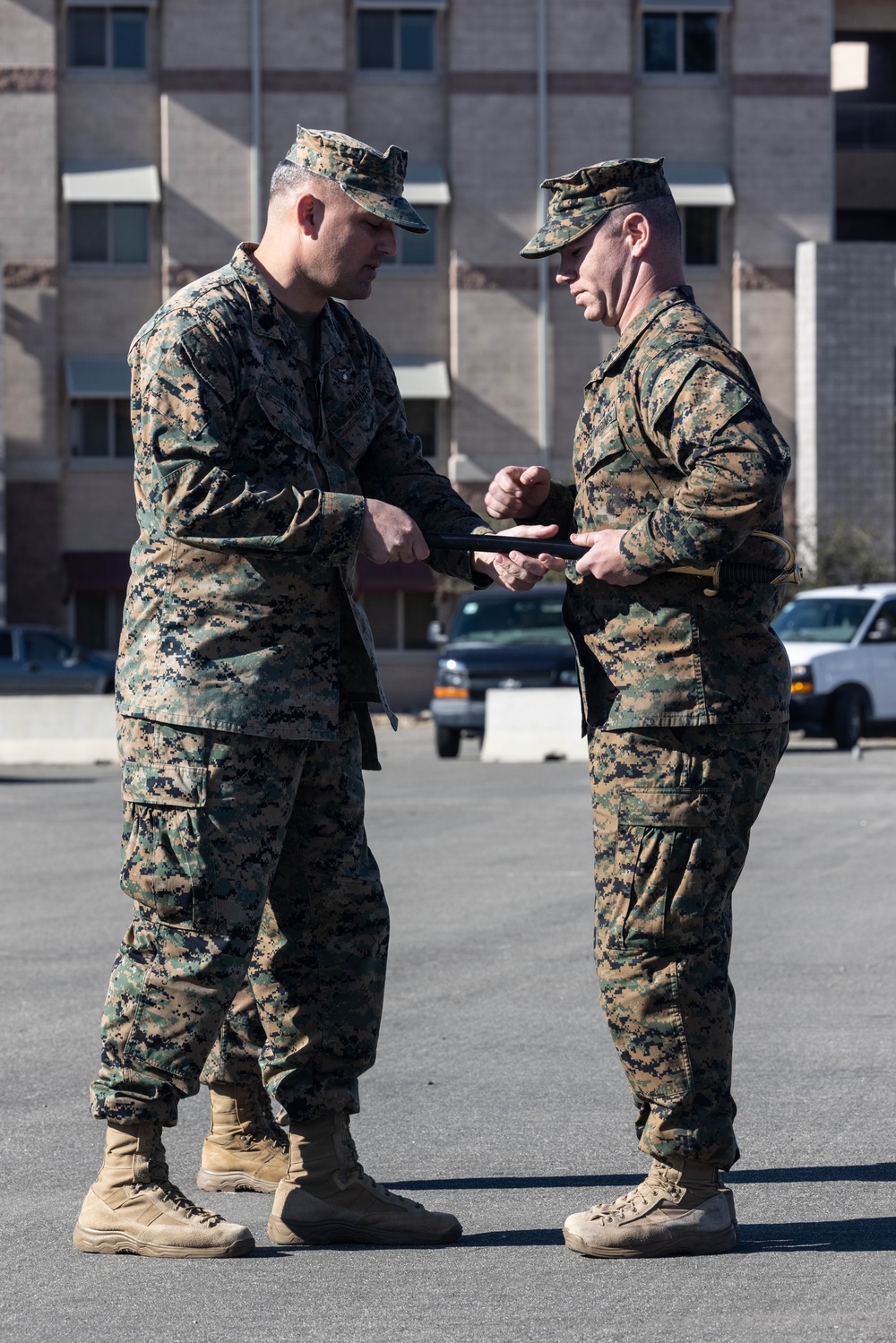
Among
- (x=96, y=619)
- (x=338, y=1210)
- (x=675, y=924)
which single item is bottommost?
(x=96, y=619)

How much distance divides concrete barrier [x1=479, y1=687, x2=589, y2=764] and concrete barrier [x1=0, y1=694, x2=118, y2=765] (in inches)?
178

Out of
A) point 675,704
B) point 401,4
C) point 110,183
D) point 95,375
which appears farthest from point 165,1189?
point 401,4

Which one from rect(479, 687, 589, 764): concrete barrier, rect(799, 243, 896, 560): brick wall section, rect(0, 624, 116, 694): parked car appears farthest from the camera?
rect(799, 243, 896, 560): brick wall section

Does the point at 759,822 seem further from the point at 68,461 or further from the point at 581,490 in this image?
the point at 68,461

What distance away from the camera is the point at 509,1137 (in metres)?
5.55

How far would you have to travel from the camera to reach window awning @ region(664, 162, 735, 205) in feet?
145

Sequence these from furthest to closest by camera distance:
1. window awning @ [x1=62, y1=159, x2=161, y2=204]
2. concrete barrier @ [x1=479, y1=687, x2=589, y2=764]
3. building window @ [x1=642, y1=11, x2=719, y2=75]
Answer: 1. building window @ [x1=642, y1=11, x2=719, y2=75]
2. window awning @ [x1=62, y1=159, x2=161, y2=204]
3. concrete barrier @ [x1=479, y1=687, x2=589, y2=764]

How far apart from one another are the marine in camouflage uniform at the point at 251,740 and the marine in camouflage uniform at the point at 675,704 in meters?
0.52

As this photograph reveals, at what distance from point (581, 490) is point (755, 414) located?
0.55 metres

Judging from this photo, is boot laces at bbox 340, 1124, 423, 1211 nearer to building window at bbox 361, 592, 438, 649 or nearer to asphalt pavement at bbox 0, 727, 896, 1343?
asphalt pavement at bbox 0, 727, 896, 1343

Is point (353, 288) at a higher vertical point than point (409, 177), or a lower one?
lower

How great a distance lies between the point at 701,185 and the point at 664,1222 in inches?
1648

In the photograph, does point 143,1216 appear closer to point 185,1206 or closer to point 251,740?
point 185,1206

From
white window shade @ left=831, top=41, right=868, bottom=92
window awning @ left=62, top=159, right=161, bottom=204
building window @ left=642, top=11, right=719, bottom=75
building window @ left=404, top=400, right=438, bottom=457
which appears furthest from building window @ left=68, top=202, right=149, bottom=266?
white window shade @ left=831, top=41, right=868, bottom=92
